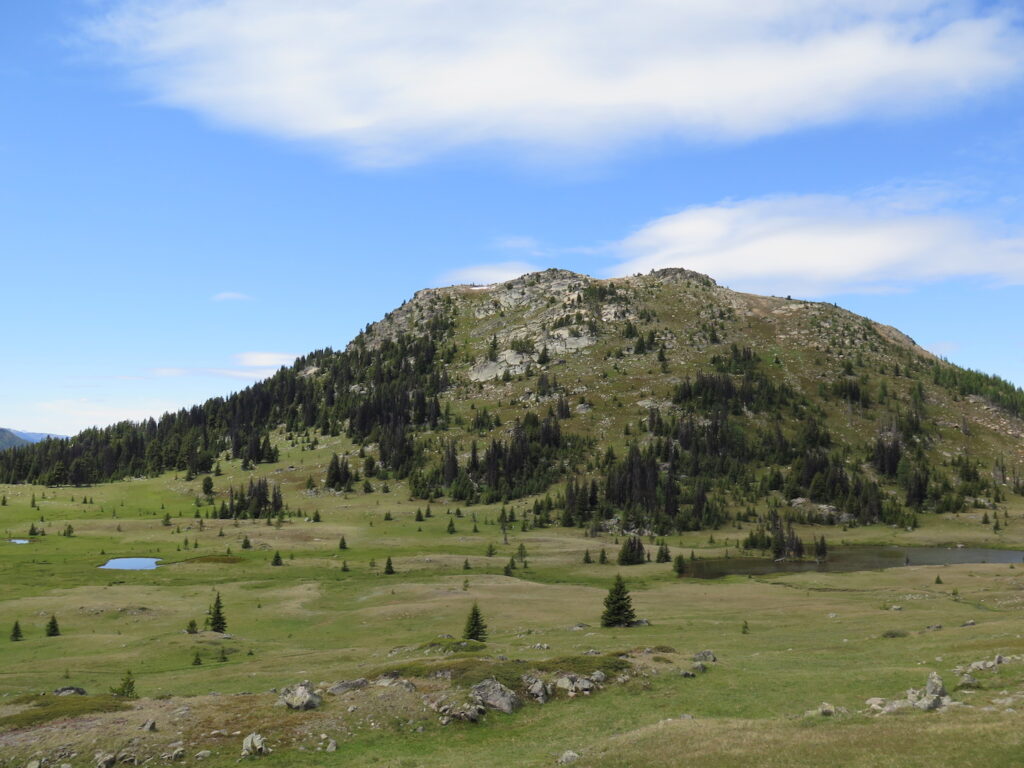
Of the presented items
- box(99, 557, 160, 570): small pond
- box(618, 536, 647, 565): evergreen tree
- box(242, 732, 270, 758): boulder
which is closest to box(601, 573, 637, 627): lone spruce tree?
box(242, 732, 270, 758): boulder

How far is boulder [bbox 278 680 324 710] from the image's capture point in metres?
35.7

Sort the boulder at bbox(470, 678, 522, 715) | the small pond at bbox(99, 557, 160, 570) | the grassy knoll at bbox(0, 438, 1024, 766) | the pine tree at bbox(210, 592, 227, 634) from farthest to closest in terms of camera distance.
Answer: the small pond at bbox(99, 557, 160, 570)
the pine tree at bbox(210, 592, 227, 634)
the boulder at bbox(470, 678, 522, 715)
the grassy knoll at bbox(0, 438, 1024, 766)

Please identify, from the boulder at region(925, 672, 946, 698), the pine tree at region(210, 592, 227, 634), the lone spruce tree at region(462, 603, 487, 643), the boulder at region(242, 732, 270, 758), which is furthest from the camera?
the pine tree at region(210, 592, 227, 634)

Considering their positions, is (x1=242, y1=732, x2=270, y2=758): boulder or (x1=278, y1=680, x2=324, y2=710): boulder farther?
(x1=278, y1=680, x2=324, y2=710): boulder

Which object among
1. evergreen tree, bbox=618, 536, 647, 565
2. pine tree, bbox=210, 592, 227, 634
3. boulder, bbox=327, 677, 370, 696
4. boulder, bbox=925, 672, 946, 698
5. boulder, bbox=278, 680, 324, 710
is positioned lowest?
evergreen tree, bbox=618, 536, 647, 565

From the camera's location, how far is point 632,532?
17800 centimetres

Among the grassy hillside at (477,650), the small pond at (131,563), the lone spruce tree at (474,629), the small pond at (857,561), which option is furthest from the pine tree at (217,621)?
the small pond at (857,561)

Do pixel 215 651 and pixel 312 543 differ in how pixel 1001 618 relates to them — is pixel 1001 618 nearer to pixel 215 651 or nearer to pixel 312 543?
pixel 215 651

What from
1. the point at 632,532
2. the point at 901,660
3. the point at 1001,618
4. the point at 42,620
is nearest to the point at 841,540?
the point at 632,532

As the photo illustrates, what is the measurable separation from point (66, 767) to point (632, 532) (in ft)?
521

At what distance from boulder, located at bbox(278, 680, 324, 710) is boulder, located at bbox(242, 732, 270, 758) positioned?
13.9 ft

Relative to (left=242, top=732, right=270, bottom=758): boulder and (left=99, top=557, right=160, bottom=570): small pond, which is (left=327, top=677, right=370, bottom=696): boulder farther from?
(left=99, top=557, right=160, bottom=570): small pond

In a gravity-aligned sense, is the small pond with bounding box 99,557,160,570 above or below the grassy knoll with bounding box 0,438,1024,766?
below

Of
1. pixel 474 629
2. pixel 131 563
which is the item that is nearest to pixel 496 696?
pixel 474 629
